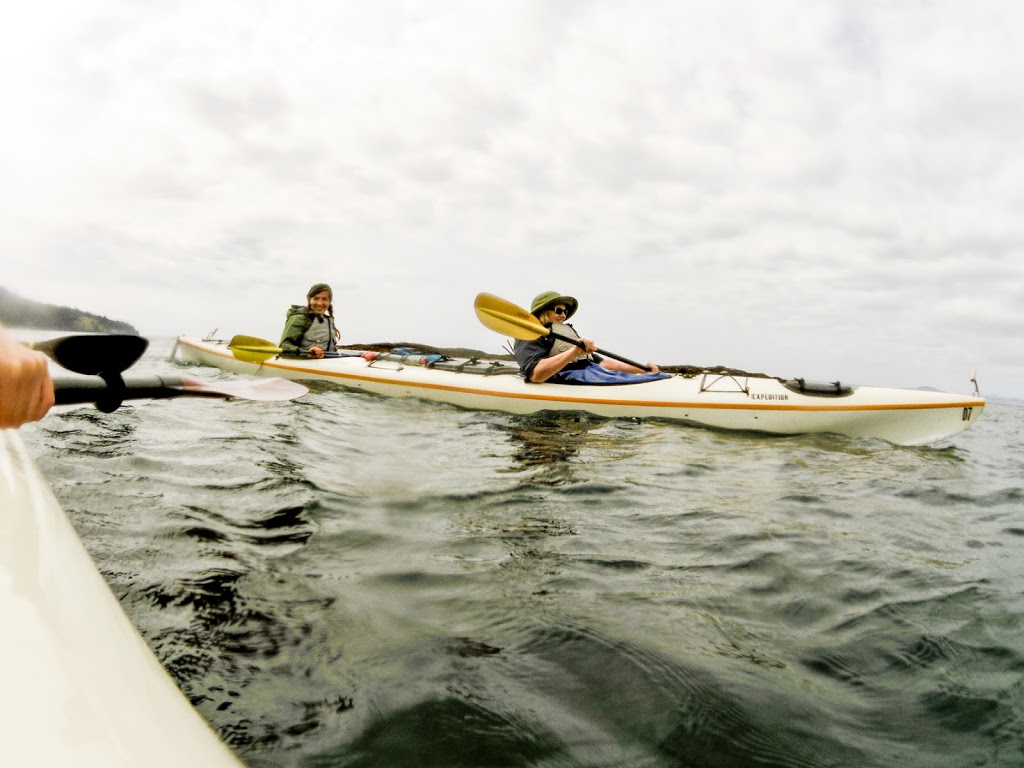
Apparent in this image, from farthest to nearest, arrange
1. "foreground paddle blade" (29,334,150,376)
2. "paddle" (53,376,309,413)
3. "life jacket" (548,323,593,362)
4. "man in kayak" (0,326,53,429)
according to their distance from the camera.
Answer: "life jacket" (548,323,593,362)
"paddle" (53,376,309,413)
"foreground paddle blade" (29,334,150,376)
"man in kayak" (0,326,53,429)

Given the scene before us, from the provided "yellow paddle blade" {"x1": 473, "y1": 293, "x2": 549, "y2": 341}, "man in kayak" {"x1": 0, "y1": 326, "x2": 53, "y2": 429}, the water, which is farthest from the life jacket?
"man in kayak" {"x1": 0, "y1": 326, "x2": 53, "y2": 429}

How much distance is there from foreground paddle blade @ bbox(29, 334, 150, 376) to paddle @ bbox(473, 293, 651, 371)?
5713 millimetres

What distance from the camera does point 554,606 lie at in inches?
83.3

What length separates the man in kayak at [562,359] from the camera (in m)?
7.75

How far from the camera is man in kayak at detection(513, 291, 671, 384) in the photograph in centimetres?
775

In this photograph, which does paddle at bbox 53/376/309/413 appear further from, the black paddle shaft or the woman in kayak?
the woman in kayak

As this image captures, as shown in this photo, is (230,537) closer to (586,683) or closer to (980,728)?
(586,683)

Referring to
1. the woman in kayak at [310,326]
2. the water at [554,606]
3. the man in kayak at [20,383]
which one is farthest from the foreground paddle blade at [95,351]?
the woman in kayak at [310,326]

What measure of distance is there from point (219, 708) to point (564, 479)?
2.98 metres

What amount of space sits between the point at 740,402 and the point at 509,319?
308cm

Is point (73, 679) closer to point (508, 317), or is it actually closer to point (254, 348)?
point (508, 317)

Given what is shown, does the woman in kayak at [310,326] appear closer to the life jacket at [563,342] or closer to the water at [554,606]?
the life jacket at [563,342]

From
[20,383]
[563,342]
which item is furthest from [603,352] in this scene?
[20,383]

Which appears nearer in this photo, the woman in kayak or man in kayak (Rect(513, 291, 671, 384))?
man in kayak (Rect(513, 291, 671, 384))
